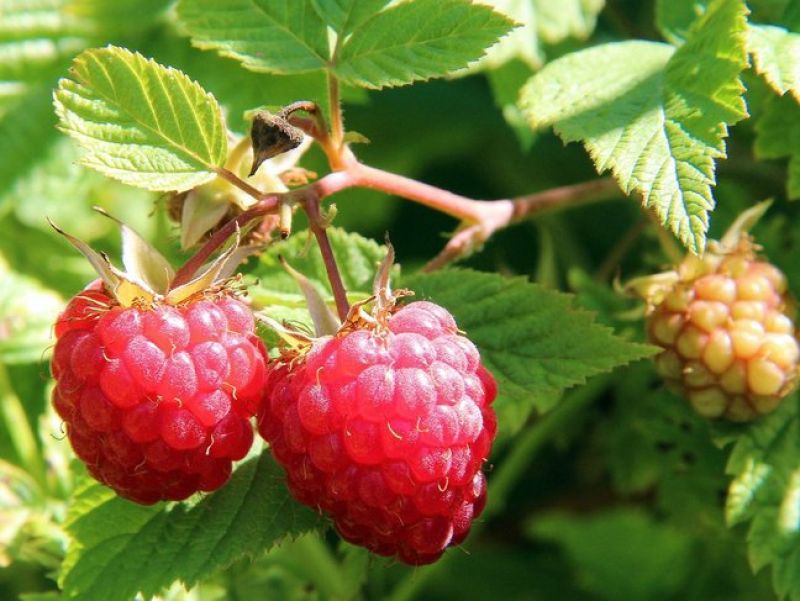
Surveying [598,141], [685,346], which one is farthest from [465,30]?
[685,346]

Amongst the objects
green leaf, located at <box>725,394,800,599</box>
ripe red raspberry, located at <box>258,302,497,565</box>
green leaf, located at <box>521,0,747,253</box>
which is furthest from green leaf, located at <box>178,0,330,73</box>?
green leaf, located at <box>725,394,800,599</box>

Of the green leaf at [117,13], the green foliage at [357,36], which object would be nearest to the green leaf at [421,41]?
the green foliage at [357,36]

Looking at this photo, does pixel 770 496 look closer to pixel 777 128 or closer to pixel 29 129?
pixel 777 128

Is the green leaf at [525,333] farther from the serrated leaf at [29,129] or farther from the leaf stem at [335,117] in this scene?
the serrated leaf at [29,129]

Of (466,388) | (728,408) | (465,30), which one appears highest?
(465,30)

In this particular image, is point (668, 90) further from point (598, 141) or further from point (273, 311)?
point (273, 311)

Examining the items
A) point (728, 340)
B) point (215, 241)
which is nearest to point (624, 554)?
point (728, 340)

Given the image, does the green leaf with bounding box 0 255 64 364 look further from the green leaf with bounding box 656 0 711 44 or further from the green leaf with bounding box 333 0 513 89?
the green leaf with bounding box 656 0 711 44
